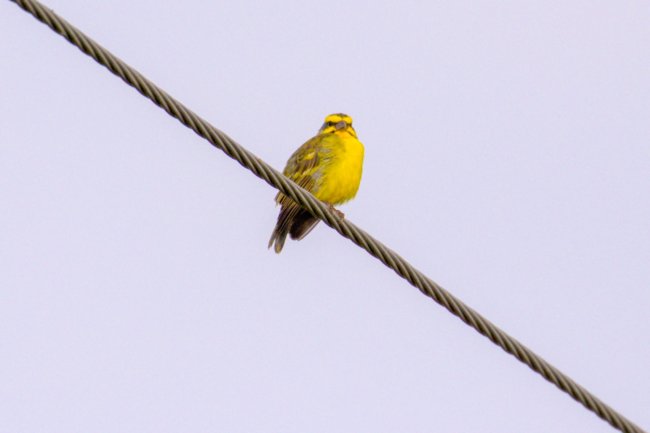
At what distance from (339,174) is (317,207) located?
392 centimetres

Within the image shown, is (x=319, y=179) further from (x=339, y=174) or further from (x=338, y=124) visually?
(x=338, y=124)

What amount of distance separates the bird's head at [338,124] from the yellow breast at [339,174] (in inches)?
18.3

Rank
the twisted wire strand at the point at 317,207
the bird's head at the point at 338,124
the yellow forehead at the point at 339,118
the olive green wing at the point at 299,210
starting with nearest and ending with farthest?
1. the twisted wire strand at the point at 317,207
2. the olive green wing at the point at 299,210
3. the bird's head at the point at 338,124
4. the yellow forehead at the point at 339,118

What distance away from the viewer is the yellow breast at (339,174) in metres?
9.73

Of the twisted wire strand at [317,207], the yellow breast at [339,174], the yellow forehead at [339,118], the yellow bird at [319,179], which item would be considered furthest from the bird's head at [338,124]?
the twisted wire strand at [317,207]

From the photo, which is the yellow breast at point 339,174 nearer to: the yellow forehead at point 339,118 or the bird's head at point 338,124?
the bird's head at point 338,124

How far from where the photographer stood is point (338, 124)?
10.7 meters

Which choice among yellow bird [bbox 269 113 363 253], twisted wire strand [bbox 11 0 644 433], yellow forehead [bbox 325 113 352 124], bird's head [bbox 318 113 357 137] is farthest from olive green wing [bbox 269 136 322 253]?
twisted wire strand [bbox 11 0 644 433]

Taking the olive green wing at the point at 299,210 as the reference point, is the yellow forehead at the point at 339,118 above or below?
above

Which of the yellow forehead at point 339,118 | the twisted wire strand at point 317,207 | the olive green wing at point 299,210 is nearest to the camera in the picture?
the twisted wire strand at point 317,207

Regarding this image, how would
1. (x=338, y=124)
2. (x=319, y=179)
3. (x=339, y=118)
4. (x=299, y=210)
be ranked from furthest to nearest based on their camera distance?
(x=339, y=118) < (x=338, y=124) < (x=319, y=179) < (x=299, y=210)

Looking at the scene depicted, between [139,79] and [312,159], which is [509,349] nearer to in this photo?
[139,79]

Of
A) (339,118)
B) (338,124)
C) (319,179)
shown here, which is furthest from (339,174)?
(339,118)

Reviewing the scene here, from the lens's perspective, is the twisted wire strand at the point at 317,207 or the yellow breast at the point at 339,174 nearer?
the twisted wire strand at the point at 317,207
